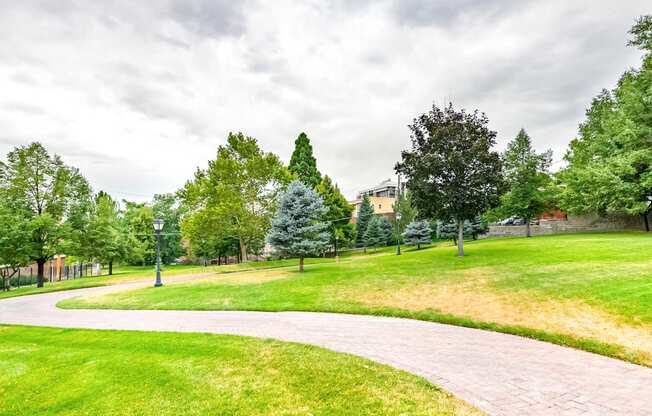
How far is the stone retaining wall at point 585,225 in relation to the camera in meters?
28.9

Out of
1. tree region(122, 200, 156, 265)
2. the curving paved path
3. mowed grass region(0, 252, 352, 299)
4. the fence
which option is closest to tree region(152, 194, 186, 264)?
tree region(122, 200, 156, 265)

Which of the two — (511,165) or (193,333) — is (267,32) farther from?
(511,165)

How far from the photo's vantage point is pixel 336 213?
122ft

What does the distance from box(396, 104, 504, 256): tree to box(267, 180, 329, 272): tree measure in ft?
19.0

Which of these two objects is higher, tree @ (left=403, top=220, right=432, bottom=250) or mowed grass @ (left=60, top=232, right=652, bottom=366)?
tree @ (left=403, top=220, right=432, bottom=250)

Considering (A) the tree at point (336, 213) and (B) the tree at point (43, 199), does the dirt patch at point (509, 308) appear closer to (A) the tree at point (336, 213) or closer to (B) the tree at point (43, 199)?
(B) the tree at point (43, 199)

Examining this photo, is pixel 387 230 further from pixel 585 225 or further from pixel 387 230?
pixel 585 225

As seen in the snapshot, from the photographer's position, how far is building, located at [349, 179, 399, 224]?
56156 millimetres

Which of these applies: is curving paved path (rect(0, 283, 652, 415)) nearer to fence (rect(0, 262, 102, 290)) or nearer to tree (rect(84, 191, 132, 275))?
tree (rect(84, 191, 132, 275))

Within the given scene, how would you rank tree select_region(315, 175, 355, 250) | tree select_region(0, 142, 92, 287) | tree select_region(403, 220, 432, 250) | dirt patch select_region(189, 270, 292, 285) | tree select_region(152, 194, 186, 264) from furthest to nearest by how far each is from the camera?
1. tree select_region(152, 194, 186, 264)
2. tree select_region(315, 175, 355, 250)
3. tree select_region(403, 220, 432, 250)
4. tree select_region(0, 142, 92, 287)
5. dirt patch select_region(189, 270, 292, 285)

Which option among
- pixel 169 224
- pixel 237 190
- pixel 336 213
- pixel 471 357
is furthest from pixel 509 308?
pixel 169 224

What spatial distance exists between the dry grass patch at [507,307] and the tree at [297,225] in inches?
257

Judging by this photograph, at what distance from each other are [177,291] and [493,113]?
68.8 ft

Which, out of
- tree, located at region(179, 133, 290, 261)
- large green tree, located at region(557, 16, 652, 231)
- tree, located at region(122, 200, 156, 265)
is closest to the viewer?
large green tree, located at region(557, 16, 652, 231)
